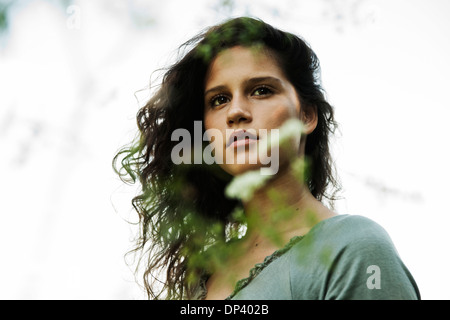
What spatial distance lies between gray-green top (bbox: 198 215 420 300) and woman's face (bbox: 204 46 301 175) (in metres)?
0.49

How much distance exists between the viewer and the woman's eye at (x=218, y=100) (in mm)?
2404

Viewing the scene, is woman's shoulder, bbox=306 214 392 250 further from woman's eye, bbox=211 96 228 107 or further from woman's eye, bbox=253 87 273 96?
woman's eye, bbox=211 96 228 107

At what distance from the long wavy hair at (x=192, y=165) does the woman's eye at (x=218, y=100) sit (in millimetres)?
287

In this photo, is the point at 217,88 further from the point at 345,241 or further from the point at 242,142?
the point at 345,241

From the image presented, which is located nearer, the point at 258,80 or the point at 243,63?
the point at 258,80

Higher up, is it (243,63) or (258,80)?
(243,63)

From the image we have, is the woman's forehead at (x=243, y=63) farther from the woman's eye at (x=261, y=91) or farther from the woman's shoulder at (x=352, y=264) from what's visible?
the woman's shoulder at (x=352, y=264)

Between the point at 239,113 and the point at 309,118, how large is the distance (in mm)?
543

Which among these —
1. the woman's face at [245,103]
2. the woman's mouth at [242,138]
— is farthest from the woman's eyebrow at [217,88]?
the woman's mouth at [242,138]

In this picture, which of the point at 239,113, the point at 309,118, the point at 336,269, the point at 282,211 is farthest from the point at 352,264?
the point at 309,118

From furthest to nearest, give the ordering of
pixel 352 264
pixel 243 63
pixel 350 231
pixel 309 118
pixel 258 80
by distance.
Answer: pixel 309 118 → pixel 243 63 → pixel 258 80 → pixel 350 231 → pixel 352 264

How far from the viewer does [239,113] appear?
2152 millimetres
